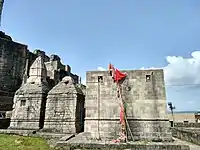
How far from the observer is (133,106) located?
10.5 metres

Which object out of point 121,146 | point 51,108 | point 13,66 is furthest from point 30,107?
point 13,66

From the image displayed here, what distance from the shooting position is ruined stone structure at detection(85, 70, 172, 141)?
401 inches

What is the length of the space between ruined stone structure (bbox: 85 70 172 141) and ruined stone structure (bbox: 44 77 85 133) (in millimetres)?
2762

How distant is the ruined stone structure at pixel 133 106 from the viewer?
401 inches

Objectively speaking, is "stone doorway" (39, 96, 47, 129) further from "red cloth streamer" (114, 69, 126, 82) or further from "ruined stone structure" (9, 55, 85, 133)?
"red cloth streamer" (114, 69, 126, 82)

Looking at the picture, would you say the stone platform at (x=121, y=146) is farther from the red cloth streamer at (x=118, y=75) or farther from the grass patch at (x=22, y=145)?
the red cloth streamer at (x=118, y=75)

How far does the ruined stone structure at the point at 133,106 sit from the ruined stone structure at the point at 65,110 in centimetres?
276

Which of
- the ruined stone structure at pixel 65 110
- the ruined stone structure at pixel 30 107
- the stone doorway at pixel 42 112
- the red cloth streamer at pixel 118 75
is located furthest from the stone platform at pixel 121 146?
the ruined stone structure at pixel 30 107

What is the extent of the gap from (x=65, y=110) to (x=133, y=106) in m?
5.36

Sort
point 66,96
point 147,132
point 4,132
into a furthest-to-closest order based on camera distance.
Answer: point 66,96 < point 4,132 < point 147,132

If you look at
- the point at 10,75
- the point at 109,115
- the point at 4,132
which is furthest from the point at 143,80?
the point at 10,75

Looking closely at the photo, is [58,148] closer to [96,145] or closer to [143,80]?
[96,145]

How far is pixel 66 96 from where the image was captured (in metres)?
13.8

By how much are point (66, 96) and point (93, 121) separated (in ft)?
12.8
